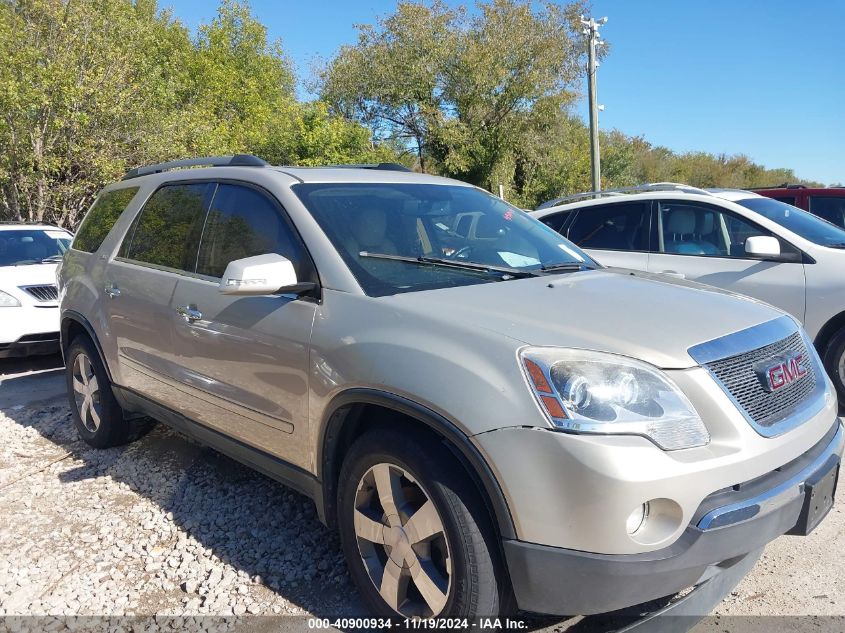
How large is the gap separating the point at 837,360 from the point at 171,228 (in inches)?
188

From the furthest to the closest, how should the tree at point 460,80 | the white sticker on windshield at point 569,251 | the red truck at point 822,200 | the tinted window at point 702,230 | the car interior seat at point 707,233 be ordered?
the tree at point 460,80, the red truck at point 822,200, the car interior seat at point 707,233, the tinted window at point 702,230, the white sticker on windshield at point 569,251

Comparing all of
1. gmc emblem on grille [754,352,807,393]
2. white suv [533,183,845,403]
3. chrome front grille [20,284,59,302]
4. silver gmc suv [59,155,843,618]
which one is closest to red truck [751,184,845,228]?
white suv [533,183,845,403]

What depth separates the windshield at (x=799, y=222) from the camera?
559 cm

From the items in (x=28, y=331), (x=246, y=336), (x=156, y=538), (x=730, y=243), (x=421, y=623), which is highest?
(x=730, y=243)

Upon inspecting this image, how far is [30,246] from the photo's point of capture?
8.12 meters

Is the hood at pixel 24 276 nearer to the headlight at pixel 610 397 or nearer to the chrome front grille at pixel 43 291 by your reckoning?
the chrome front grille at pixel 43 291

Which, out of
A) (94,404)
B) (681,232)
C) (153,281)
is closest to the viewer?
(153,281)

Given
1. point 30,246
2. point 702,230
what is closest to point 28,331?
point 30,246

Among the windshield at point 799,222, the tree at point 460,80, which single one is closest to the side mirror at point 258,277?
the windshield at point 799,222

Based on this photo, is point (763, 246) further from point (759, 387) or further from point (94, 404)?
point (94, 404)

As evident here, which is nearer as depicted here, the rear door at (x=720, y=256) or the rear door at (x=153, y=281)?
the rear door at (x=153, y=281)

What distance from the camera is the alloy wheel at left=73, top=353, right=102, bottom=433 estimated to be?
4675 millimetres

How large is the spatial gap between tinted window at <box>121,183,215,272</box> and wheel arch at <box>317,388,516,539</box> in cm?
145

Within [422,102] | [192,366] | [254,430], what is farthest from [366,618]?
[422,102]
